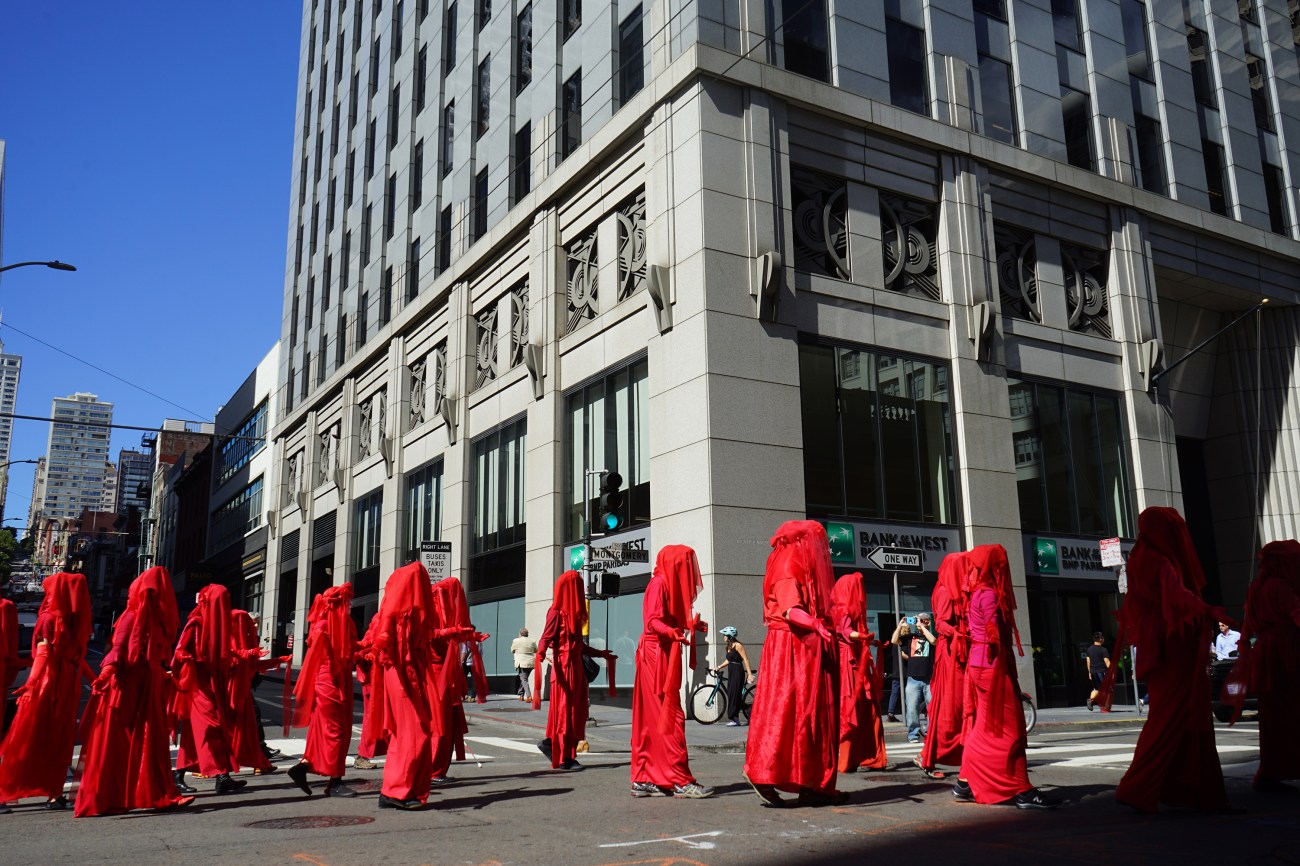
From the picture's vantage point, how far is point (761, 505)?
2022cm

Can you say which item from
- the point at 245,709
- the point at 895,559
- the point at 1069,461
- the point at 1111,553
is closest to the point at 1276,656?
the point at 895,559

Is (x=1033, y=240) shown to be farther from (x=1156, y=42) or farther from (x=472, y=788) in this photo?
(x=472, y=788)

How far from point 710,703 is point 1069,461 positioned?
1224 cm

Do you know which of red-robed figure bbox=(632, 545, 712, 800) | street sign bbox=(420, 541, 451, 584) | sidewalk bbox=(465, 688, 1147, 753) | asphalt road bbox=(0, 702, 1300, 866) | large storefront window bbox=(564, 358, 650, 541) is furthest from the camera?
street sign bbox=(420, 541, 451, 584)

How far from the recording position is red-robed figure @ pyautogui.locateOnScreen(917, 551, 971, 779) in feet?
32.2

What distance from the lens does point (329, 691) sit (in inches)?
397

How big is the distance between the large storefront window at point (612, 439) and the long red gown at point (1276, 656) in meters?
13.1

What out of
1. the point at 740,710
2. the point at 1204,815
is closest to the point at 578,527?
the point at 740,710

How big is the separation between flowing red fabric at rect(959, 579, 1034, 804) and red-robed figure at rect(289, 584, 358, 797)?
219 inches

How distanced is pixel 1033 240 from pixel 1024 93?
370 centimetres

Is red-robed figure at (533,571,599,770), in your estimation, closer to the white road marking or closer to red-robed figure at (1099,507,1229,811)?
the white road marking

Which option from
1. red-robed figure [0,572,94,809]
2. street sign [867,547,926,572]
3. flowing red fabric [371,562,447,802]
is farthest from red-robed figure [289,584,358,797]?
street sign [867,547,926,572]

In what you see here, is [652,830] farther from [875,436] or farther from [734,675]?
[875,436]

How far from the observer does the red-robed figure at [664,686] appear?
30.2ft
